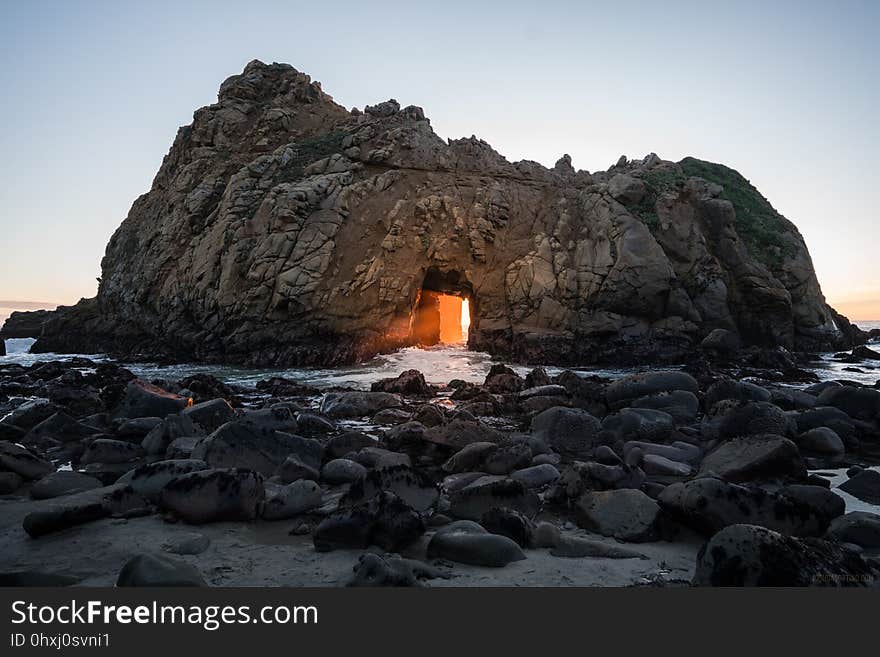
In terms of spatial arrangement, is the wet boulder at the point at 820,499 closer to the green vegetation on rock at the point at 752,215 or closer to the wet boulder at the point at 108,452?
the wet boulder at the point at 108,452

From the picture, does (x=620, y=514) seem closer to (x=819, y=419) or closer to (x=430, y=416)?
(x=430, y=416)

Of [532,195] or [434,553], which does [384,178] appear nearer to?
[532,195]

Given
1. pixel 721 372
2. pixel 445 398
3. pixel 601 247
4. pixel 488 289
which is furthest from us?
pixel 488 289

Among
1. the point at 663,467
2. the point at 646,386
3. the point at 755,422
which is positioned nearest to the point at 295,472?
the point at 663,467

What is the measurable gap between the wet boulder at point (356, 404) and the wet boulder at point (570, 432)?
15.3 feet

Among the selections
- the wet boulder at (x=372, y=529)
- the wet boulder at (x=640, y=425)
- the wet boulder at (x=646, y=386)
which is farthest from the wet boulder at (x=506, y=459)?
the wet boulder at (x=646, y=386)

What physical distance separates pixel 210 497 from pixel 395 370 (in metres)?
19.6

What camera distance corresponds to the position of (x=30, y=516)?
467 cm

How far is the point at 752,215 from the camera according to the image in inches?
1367

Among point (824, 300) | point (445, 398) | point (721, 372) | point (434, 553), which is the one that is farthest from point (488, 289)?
point (434, 553)

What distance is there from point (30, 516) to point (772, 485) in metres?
8.08

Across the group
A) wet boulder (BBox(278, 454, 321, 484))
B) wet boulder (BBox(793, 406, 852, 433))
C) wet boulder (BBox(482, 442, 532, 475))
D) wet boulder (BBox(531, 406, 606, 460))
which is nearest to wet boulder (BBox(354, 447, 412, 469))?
wet boulder (BBox(278, 454, 321, 484))

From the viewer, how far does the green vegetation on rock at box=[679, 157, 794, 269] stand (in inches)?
1262

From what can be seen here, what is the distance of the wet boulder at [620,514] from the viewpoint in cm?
484
